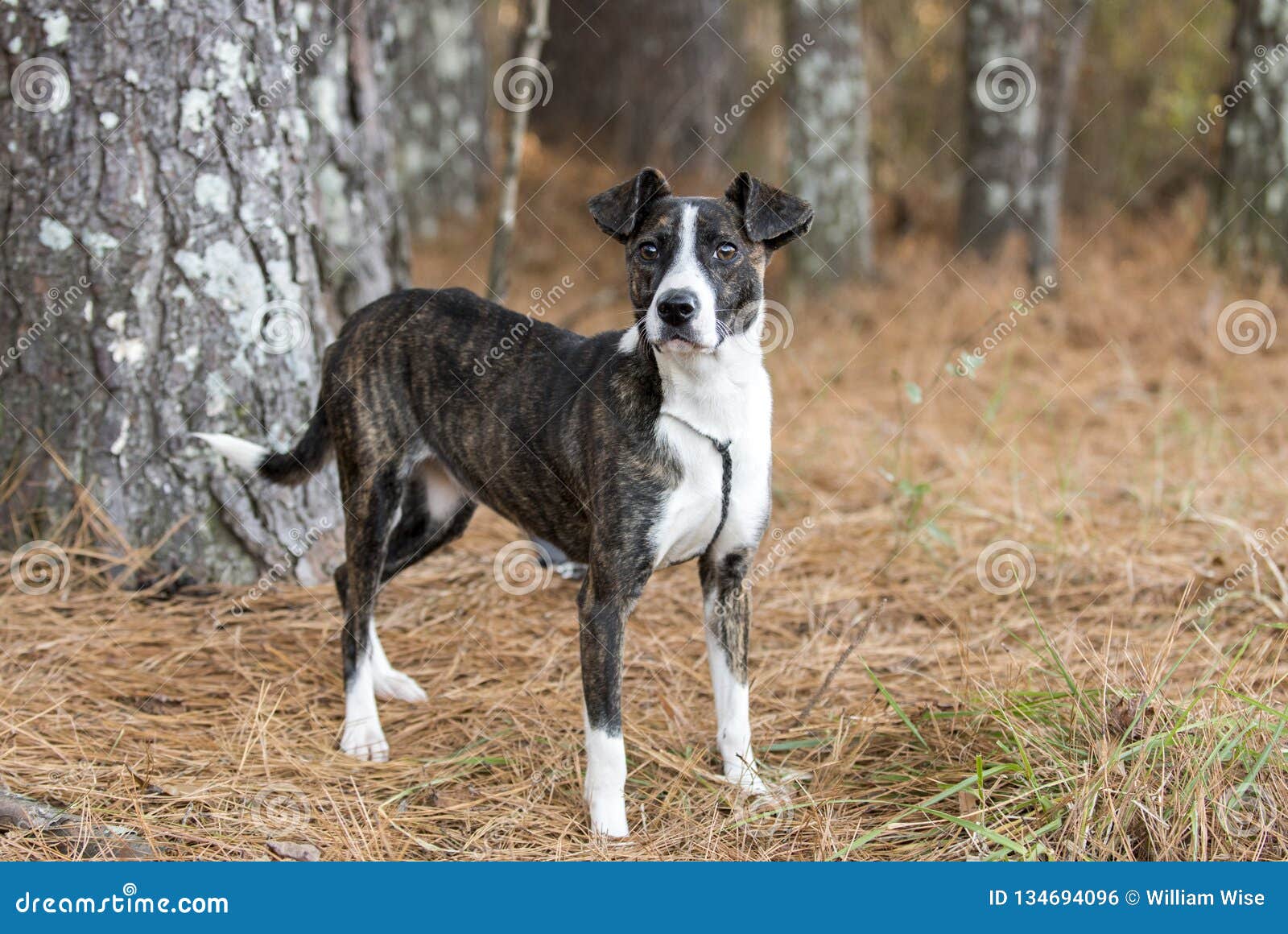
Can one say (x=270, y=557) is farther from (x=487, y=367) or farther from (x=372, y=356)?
(x=487, y=367)

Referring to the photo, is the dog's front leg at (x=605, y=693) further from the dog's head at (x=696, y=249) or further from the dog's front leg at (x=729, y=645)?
the dog's head at (x=696, y=249)

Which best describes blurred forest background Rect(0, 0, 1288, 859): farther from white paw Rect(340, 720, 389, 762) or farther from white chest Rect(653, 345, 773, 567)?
white chest Rect(653, 345, 773, 567)

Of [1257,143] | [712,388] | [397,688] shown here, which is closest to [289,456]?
[397,688]

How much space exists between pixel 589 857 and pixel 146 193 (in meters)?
2.70

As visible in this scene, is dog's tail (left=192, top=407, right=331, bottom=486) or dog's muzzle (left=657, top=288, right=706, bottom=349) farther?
dog's tail (left=192, top=407, right=331, bottom=486)

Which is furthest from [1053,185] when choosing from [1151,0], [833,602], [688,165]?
[833,602]

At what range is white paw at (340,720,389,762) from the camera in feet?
11.3

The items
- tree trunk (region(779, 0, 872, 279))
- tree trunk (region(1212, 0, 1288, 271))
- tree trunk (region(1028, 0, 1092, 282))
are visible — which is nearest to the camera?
tree trunk (region(1212, 0, 1288, 271))

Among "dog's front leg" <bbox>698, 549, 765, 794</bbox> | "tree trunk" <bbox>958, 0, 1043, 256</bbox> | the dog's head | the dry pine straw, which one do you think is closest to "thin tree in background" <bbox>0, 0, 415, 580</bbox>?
the dry pine straw

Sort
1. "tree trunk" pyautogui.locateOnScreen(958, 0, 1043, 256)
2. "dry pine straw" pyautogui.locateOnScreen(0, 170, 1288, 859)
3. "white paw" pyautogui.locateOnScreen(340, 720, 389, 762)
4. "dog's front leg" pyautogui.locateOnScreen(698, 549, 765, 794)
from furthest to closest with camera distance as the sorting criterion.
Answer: "tree trunk" pyautogui.locateOnScreen(958, 0, 1043, 256), "white paw" pyautogui.locateOnScreen(340, 720, 389, 762), "dog's front leg" pyautogui.locateOnScreen(698, 549, 765, 794), "dry pine straw" pyautogui.locateOnScreen(0, 170, 1288, 859)

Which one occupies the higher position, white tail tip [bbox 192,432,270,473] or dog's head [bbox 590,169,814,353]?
dog's head [bbox 590,169,814,353]

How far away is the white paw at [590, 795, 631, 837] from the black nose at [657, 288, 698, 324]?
3.98 feet

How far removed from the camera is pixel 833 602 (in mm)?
4301

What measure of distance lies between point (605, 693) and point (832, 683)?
37.5 inches
